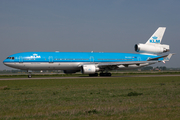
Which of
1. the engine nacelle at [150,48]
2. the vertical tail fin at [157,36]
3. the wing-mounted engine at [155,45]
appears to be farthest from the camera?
the vertical tail fin at [157,36]

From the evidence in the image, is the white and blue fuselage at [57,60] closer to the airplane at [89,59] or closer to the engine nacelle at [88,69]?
the airplane at [89,59]

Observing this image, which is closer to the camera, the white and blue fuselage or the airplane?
the white and blue fuselage

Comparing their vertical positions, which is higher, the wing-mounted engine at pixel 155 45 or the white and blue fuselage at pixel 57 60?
the wing-mounted engine at pixel 155 45

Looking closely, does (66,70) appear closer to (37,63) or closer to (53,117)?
(37,63)

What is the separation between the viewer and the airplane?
113 feet

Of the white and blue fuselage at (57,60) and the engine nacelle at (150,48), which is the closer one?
the white and blue fuselage at (57,60)

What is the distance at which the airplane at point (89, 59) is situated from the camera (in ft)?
113

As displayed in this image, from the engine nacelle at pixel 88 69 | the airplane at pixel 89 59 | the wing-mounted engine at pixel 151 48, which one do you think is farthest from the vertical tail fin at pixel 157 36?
the engine nacelle at pixel 88 69

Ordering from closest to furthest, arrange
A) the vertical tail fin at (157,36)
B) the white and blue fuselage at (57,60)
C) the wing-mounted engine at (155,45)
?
the white and blue fuselage at (57,60), the wing-mounted engine at (155,45), the vertical tail fin at (157,36)

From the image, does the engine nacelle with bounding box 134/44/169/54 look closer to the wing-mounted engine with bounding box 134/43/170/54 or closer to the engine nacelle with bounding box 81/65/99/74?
the wing-mounted engine with bounding box 134/43/170/54

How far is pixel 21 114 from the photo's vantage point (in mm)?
7039

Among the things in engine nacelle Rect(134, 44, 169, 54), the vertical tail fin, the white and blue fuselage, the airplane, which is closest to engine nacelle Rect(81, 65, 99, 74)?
the airplane

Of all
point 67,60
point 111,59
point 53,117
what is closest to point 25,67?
Answer: point 67,60

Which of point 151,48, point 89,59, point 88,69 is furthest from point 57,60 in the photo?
point 151,48
